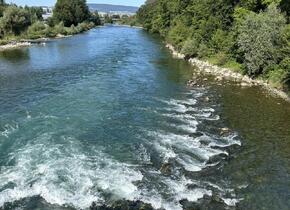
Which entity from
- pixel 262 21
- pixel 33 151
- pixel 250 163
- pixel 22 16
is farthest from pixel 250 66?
pixel 22 16

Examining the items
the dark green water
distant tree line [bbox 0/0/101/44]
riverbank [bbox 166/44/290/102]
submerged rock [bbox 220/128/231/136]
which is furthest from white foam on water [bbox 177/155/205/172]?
distant tree line [bbox 0/0/101/44]

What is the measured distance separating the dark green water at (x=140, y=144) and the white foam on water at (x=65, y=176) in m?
0.06

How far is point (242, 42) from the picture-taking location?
4728 cm

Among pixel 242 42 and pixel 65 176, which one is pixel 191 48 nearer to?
pixel 242 42

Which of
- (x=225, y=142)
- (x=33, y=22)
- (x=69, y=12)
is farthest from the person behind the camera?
(x=69, y=12)

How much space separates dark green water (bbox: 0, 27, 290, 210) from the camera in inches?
844

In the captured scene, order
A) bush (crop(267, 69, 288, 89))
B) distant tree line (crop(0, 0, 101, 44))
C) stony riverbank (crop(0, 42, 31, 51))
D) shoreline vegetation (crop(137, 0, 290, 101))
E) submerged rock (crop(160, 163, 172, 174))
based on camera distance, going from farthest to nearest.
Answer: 1. distant tree line (crop(0, 0, 101, 44))
2. stony riverbank (crop(0, 42, 31, 51))
3. shoreline vegetation (crop(137, 0, 290, 101))
4. bush (crop(267, 69, 288, 89))
5. submerged rock (crop(160, 163, 172, 174))

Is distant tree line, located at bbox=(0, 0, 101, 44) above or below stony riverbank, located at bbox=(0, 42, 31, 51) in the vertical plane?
above

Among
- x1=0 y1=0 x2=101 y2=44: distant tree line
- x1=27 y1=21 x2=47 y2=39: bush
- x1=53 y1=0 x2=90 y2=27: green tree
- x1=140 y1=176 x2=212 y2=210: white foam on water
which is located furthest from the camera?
x1=53 y1=0 x2=90 y2=27: green tree

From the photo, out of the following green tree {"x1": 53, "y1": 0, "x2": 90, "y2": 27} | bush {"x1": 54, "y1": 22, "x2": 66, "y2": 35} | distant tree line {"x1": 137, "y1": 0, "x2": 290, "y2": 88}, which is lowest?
bush {"x1": 54, "y1": 22, "x2": 66, "y2": 35}

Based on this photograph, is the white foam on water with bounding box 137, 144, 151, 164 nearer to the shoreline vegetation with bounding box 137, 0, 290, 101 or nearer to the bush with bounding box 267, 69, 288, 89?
the shoreline vegetation with bounding box 137, 0, 290, 101

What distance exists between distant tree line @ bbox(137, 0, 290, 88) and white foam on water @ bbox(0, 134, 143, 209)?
23719 mm

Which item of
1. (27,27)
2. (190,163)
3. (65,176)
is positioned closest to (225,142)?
(190,163)

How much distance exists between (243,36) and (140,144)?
79.8 feet
